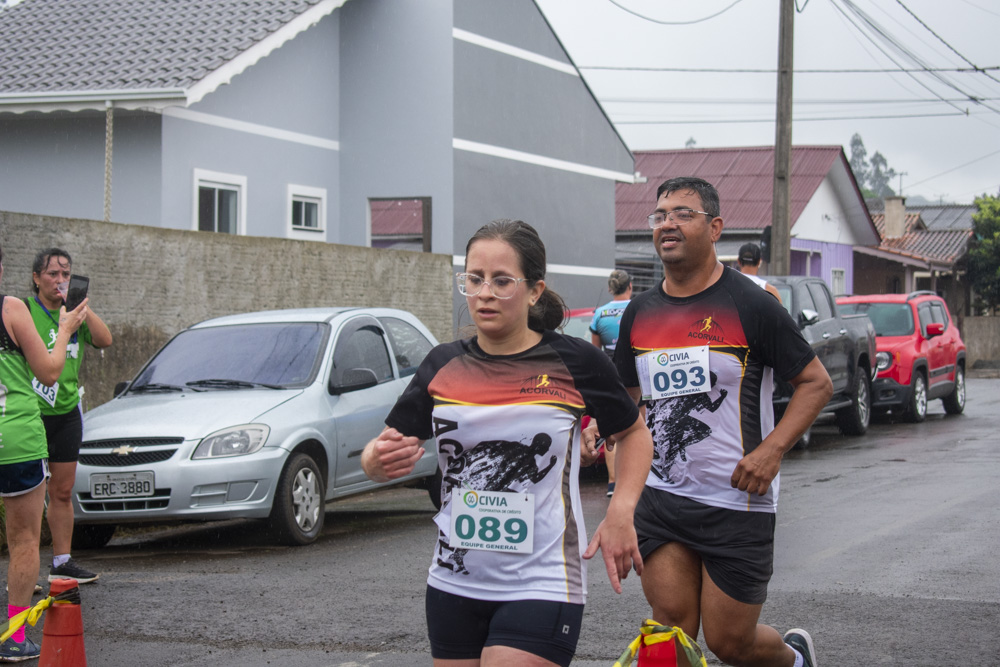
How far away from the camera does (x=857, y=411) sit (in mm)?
16500

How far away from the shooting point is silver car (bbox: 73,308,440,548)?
8.54m

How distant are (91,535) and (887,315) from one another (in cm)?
1323

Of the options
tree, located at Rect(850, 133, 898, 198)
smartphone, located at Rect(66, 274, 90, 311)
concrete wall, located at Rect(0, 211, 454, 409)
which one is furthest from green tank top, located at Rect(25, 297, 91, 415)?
tree, located at Rect(850, 133, 898, 198)

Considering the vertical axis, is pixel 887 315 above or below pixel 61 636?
above

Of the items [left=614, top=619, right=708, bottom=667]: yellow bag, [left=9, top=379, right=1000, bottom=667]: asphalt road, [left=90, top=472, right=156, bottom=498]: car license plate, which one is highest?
[left=614, top=619, right=708, bottom=667]: yellow bag

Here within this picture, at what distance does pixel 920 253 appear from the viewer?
45.0 meters

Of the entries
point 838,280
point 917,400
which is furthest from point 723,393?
point 838,280

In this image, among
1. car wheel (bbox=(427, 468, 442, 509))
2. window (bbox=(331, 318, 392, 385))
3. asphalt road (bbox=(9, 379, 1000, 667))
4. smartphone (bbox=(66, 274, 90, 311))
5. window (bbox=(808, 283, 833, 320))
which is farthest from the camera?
window (bbox=(808, 283, 833, 320))

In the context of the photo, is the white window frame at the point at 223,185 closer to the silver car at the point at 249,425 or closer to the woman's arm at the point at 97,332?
the silver car at the point at 249,425

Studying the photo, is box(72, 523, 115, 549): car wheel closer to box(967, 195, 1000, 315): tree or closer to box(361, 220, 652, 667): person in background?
box(361, 220, 652, 667): person in background

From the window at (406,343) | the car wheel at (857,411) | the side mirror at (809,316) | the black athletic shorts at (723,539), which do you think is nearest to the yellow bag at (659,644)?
the black athletic shorts at (723,539)

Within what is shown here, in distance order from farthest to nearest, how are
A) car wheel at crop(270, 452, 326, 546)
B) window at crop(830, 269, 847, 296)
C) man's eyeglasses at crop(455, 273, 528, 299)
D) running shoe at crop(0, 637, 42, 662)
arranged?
window at crop(830, 269, 847, 296) → car wheel at crop(270, 452, 326, 546) → running shoe at crop(0, 637, 42, 662) → man's eyeglasses at crop(455, 273, 528, 299)

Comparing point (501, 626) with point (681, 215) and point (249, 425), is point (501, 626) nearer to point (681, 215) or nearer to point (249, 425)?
point (681, 215)

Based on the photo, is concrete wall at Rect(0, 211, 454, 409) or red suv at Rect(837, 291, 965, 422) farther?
red suv at Rect(837, 291, 965, 422)
